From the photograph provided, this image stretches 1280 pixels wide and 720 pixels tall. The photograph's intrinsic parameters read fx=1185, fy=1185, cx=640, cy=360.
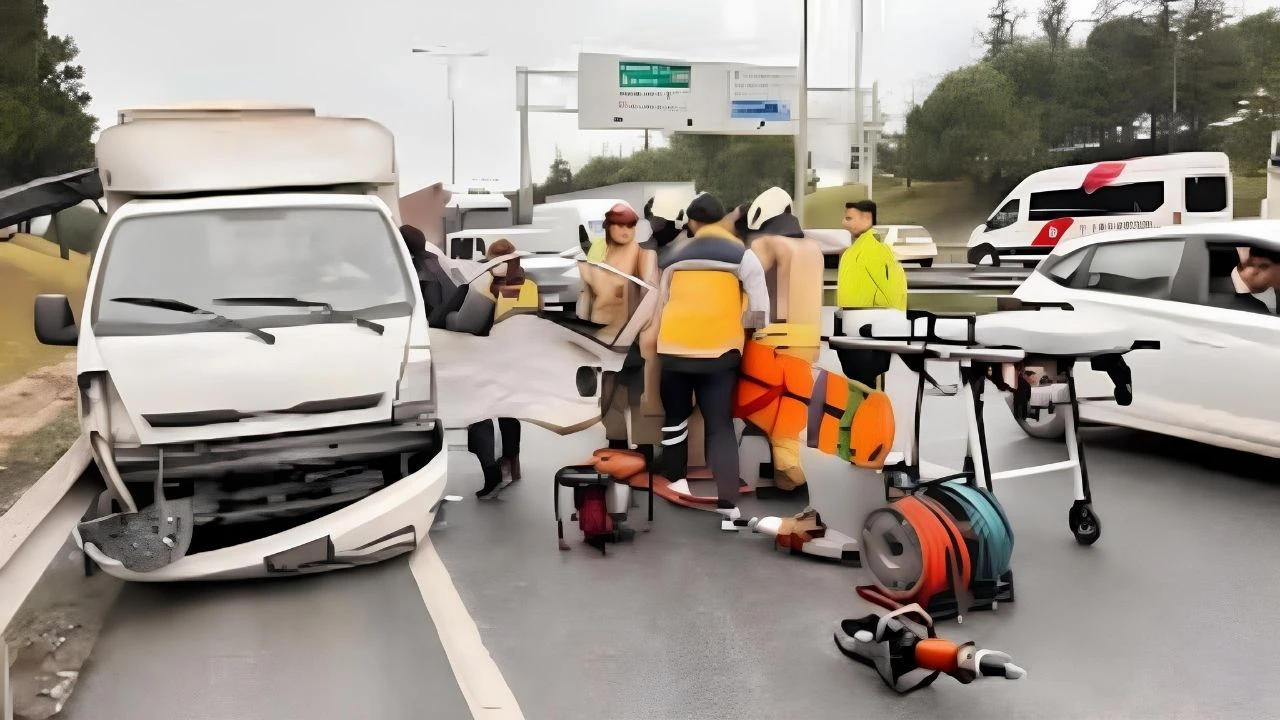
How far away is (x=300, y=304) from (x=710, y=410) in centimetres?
243

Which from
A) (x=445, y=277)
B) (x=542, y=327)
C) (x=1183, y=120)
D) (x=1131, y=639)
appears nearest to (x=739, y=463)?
(x=542, y=327)

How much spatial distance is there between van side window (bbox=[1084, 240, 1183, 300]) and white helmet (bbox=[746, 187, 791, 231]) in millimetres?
2874

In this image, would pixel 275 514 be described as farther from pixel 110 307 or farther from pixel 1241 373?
pixel 1241 373

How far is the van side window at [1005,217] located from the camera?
3020 cm

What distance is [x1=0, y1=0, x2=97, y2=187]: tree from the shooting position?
19000 millimetres

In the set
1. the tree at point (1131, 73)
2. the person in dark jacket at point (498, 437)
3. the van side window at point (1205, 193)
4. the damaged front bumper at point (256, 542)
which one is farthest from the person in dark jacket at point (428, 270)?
the tree at point (1131, 73)

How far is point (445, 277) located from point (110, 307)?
2505mm

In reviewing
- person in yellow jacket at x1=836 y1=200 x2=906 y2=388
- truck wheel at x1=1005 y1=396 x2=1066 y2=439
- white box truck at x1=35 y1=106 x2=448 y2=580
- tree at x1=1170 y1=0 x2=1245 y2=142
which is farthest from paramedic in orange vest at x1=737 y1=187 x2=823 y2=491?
tree at x1=1170 y1=0 x2=1245 y2=142

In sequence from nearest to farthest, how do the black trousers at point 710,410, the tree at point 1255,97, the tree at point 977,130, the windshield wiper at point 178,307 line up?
the windshield wiper at point 178,307, the black trousers at point 710,410, the tree at point 1255,97, the tree at point 977,130

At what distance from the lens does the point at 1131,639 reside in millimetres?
5125

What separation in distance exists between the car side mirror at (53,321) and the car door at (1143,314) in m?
6.57

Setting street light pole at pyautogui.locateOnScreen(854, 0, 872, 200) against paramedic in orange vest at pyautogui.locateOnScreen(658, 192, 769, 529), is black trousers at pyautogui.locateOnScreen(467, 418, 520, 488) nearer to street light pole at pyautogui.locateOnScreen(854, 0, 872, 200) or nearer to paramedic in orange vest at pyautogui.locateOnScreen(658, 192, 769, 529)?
paramedic in orange vest at pyautogui.locateOnScreen(658, 192, 769, 529)

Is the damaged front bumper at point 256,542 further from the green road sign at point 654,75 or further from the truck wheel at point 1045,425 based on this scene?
the green road sign at point 654,75

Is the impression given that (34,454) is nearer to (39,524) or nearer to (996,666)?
(39,524)
